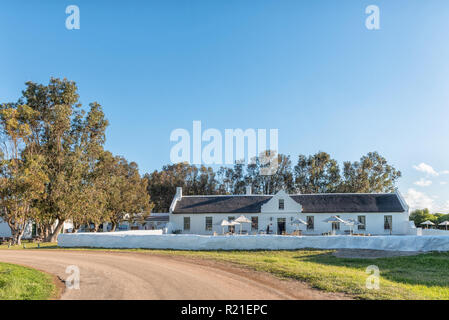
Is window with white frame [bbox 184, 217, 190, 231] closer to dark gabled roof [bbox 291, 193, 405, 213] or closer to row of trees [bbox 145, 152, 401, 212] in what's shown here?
dark gabled roof [bbox 291, 193, 405, 213]

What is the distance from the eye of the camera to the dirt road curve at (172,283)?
958 centimetres

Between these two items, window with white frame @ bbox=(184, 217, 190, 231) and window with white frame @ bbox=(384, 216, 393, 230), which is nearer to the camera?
window with white frame @ bbox=(384, 216, 393, 230)

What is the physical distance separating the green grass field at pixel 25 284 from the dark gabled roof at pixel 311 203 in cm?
2648

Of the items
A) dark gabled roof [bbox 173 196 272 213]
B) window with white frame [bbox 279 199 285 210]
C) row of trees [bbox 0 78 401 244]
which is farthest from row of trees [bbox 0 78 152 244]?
window with white frame [bbox 279 199 285 210]

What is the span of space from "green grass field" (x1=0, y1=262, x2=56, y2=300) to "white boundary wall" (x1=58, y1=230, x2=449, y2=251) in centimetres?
982

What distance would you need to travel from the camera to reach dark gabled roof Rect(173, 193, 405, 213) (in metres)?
37.3

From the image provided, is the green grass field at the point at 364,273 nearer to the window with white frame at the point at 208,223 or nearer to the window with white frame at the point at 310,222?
the window with white frame at the point at 310,222

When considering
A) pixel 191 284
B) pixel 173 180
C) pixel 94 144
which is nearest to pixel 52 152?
pixel 94 144

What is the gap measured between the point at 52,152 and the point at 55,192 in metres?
4.19

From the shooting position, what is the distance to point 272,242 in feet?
75.1

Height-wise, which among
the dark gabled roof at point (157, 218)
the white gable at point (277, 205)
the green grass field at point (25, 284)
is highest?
the white gable at point (277, 205)

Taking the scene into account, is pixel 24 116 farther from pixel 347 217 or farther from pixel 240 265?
pixel 347 217

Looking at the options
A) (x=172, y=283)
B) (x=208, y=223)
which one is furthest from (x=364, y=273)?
(x=208, y=223)

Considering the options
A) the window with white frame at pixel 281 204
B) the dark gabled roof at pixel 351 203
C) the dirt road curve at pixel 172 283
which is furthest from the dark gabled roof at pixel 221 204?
the dirt road curve at pixel 172 283
